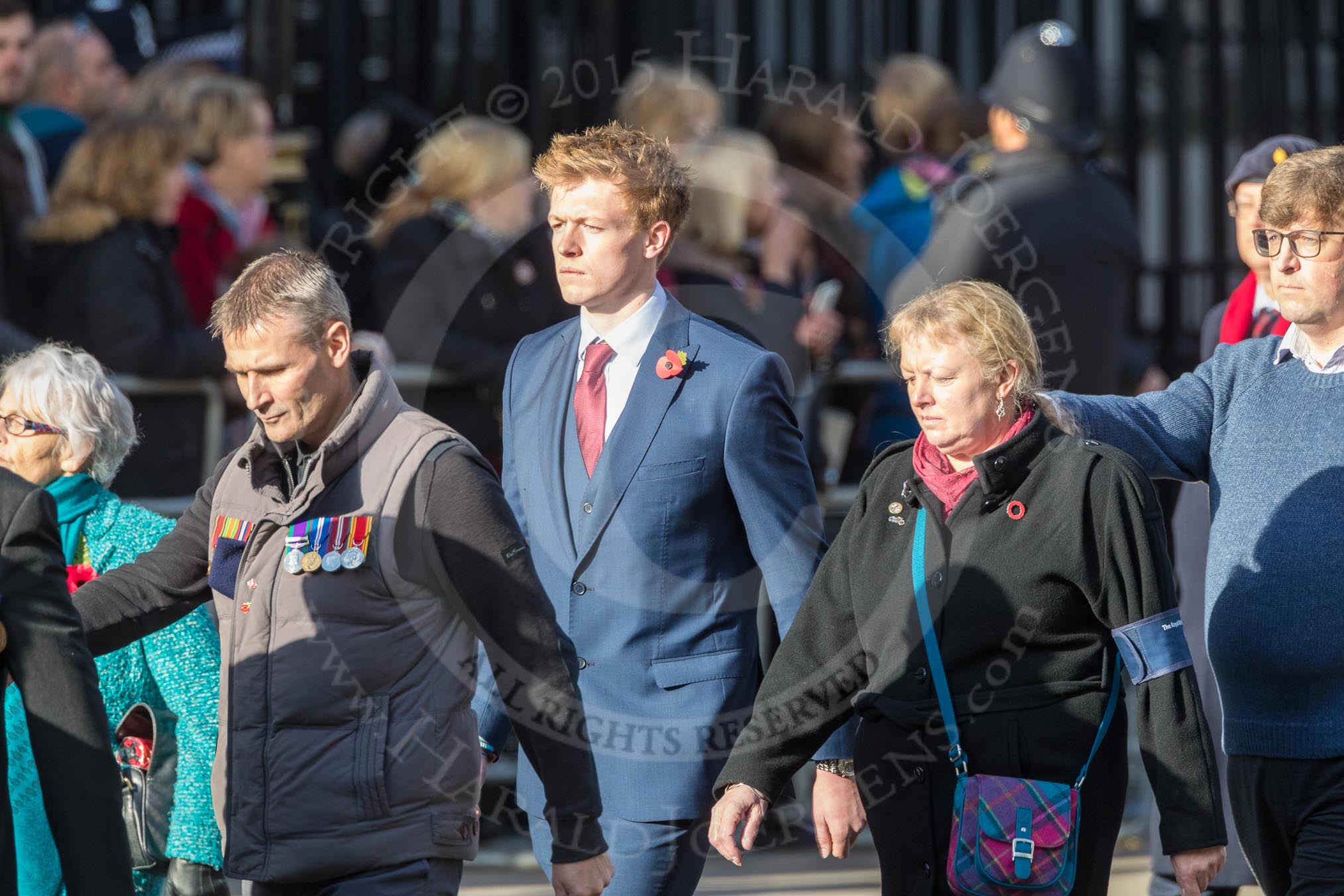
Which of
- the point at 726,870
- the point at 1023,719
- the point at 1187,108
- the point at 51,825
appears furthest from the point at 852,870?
the point at 1187,108

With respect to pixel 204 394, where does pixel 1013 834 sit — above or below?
below

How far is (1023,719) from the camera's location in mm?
2959

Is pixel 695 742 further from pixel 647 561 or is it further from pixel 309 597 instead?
pixel 309 597

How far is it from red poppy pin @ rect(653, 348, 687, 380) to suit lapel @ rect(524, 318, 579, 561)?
0.20 metres

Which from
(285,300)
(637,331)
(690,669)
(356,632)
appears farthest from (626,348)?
(356,632)

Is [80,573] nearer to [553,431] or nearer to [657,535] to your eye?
[553,431]

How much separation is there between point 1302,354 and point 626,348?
4.07ft

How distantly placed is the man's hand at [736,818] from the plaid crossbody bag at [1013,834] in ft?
1.16

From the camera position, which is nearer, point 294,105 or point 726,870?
point 726,870

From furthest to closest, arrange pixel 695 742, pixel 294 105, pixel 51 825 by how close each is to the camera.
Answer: pixel 294 105 < pixel 695 742 < pixel 51 825

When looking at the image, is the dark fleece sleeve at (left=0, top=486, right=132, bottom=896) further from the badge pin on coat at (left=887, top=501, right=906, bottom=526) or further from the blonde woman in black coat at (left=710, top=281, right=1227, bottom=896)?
the badge pin on coat at (left=887, top=501, right=906, bottom=526)

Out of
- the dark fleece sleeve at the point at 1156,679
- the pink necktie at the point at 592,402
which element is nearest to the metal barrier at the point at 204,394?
the pink necktie at the point at 592,402

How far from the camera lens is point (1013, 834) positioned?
290cm

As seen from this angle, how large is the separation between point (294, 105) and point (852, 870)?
3.45 meters
